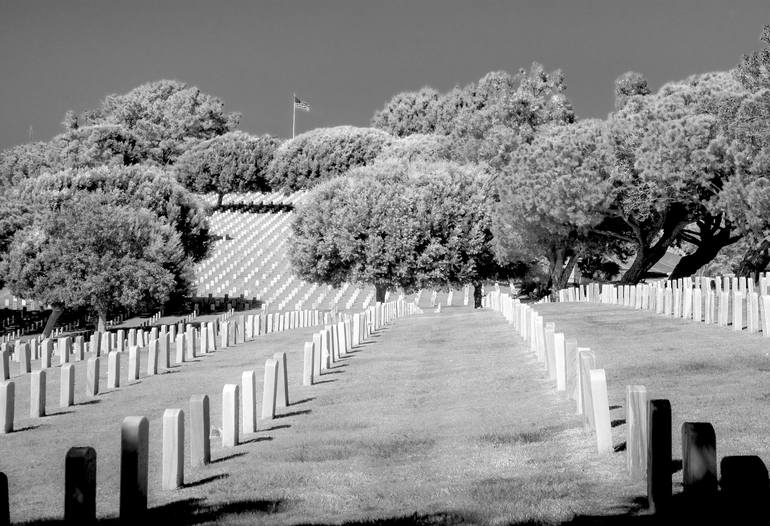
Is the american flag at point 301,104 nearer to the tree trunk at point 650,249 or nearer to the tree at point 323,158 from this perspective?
the tree at point 323,158

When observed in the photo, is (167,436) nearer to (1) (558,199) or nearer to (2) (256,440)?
(2) (256,440)

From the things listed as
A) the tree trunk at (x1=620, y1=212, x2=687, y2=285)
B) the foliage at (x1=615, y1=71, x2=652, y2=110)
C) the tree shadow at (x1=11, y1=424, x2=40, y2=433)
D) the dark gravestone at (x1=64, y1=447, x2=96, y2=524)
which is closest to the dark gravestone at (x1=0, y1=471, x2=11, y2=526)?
the dark gravestone at (x1=64, y1=447, x2=96, y2=524)

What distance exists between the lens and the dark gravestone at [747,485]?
6031 mm

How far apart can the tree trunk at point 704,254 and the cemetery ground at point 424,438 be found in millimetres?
33959

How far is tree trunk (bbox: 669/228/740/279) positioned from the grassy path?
37.7m

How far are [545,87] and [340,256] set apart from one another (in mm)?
32481

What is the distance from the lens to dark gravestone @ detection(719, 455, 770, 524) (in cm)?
603

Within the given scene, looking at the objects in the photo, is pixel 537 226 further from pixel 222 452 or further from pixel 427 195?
pixel 222 452

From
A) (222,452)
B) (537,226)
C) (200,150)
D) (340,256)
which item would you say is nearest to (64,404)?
(222,452)

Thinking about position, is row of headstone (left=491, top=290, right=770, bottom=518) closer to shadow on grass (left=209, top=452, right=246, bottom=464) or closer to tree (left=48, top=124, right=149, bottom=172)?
shadow on grass (left=209, top=452, right=246, bottom=464)

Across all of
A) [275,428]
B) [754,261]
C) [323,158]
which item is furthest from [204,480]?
[323,158]

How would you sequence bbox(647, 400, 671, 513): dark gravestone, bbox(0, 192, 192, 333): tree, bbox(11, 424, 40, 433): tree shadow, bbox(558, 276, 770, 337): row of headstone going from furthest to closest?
bbox(0, 192, 192, 333): tree, bbox(558, 276, 770, 337): row of headstone, bbox(11, 424, 40, 433): tree shadow, bbox(647, 400, 671, 513): dark gravestone

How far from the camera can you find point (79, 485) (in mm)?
7871

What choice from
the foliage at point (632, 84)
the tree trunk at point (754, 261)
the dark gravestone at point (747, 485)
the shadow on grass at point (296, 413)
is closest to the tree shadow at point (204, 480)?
the shadow on grass at point (296, 413)
